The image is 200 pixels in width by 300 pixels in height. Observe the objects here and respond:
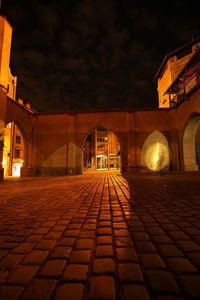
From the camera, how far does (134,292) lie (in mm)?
953

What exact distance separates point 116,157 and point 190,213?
27.9 metres

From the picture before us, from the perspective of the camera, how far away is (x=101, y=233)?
1873 millimetres

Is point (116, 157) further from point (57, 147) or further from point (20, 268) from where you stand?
point (20, 268)

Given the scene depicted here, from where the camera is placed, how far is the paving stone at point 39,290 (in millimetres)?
931

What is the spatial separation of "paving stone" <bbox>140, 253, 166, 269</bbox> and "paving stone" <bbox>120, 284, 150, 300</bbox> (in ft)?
0.82

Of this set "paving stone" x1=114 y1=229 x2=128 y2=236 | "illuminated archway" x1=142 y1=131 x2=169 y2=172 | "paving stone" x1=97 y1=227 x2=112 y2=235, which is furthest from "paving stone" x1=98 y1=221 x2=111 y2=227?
"illuminated archway" x1=142 y1=131 x2=169 y2=172

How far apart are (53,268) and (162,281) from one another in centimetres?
85

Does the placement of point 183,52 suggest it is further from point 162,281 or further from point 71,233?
point 162,281

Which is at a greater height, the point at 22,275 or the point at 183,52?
the point at 183,52

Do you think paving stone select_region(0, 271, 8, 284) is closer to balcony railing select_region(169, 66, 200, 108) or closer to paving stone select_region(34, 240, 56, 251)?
paving stone select_region(34, 240, 56, 251)

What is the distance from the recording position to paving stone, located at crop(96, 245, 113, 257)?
1.42 metres

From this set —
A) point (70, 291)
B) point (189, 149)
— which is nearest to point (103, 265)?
point (70, 291)

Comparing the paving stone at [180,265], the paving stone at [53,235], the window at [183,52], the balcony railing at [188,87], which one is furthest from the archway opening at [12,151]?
the window at [183,52]

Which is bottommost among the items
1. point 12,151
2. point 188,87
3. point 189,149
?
point 189,149
